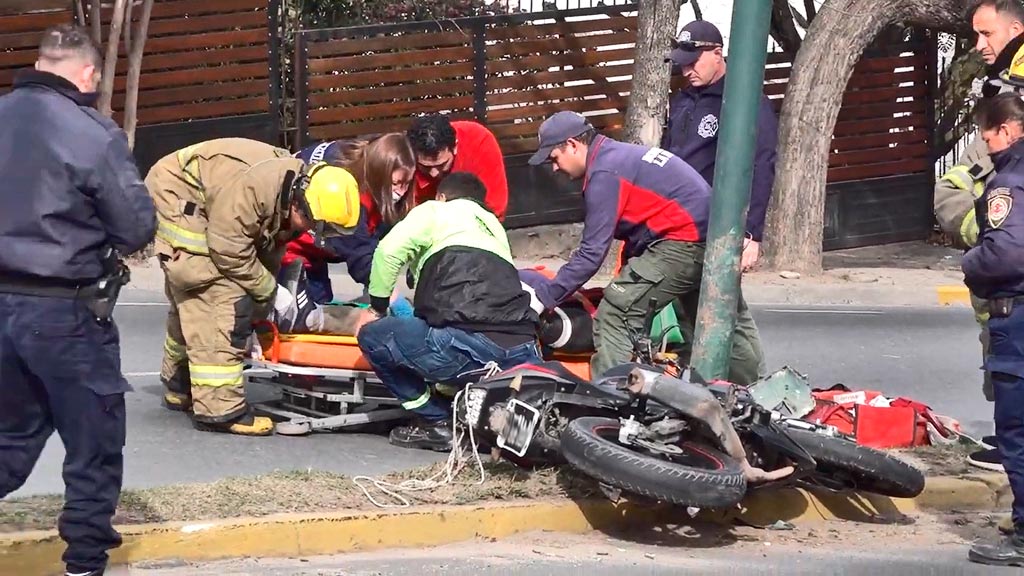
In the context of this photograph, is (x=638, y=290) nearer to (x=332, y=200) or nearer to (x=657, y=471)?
(x=332, y=200)

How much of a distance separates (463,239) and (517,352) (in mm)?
575

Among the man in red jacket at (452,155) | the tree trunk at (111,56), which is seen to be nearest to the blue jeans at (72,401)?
the man in red jacket at (452,155)

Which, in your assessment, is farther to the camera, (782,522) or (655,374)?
(782,522)

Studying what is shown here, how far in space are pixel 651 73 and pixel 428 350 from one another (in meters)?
7.97

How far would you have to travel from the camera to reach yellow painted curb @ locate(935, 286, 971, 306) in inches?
555

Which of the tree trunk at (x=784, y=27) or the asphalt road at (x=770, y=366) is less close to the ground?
the tree trunk at (x=784, y=27)

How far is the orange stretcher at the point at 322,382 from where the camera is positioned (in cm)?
771

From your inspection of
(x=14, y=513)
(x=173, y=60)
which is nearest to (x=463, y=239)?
(x=14, y=513)

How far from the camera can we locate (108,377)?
520cm

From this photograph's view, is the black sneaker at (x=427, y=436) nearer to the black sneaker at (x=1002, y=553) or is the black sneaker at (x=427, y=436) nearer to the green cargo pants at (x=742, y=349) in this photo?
the green cargo pants at (x=742, y=349)

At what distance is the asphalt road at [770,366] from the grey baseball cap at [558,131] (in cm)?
155

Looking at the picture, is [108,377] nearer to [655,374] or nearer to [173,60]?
[655,374]

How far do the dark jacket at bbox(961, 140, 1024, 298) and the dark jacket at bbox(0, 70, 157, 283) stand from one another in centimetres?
303

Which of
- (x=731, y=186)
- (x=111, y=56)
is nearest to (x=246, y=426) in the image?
Result: (x=731, y=186)
